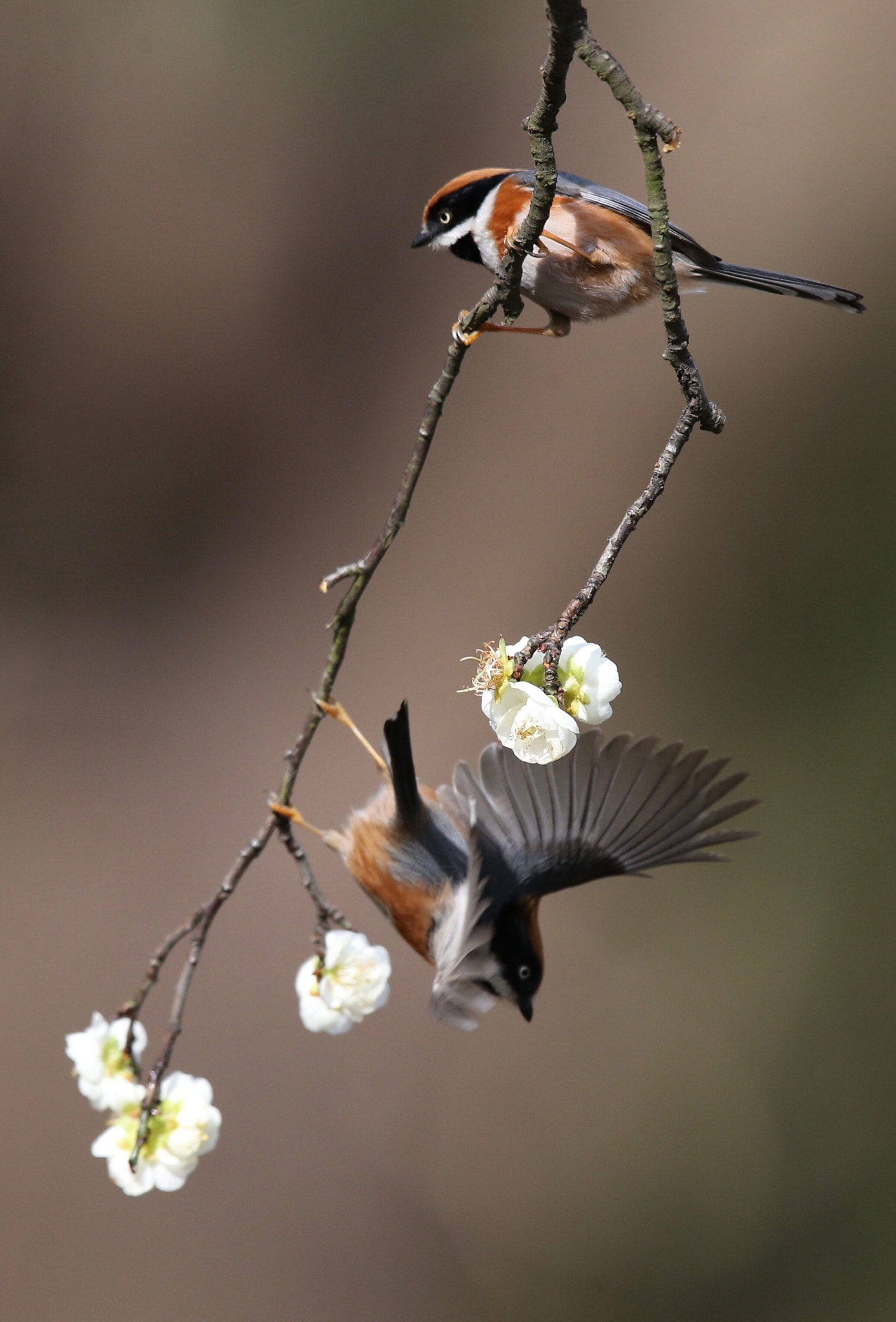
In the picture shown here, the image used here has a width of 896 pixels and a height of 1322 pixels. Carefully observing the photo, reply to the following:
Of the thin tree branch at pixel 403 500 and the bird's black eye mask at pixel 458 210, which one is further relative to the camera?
the bird's black eye mask at pixel 458 210

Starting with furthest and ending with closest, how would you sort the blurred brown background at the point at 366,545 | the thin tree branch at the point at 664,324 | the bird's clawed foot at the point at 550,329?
the blurred brown background at the point at 366,545, the bird's clawed foot at the point at 550,329, the thin tree branch at the point at 664,324

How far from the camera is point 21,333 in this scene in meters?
4.13

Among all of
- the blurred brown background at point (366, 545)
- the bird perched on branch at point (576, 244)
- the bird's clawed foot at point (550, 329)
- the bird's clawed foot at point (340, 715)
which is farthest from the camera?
the blurred brown background at point (366, 545)

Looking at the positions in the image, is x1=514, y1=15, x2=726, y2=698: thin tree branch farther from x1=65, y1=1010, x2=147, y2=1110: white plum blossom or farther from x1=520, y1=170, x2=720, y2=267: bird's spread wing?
x1=65, y1=1010, x2=147, y2=1110: white plum blossom

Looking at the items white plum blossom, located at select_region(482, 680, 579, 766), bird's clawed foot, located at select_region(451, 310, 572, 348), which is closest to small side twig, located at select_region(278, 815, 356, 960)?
white plum blossom, located at select_region(482, 680, 579, 766)

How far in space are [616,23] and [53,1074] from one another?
421 centimetres

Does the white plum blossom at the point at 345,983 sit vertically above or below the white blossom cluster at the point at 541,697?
below

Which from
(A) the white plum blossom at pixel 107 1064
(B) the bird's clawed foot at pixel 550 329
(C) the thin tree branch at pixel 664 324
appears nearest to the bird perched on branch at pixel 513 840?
(A) the white plum blossom at pixel 107 1064

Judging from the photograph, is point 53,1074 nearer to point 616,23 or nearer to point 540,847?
point 540,847

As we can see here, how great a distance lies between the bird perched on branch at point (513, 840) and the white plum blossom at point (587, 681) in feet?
2.11

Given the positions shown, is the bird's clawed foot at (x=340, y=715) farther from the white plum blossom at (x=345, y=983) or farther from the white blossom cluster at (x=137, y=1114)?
the white blossom cluster at (x=137, y=1114)

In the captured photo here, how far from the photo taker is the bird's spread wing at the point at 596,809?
178cm

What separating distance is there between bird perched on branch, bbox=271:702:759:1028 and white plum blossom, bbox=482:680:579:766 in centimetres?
70

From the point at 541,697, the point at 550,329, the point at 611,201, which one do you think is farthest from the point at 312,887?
the point at 611,201
